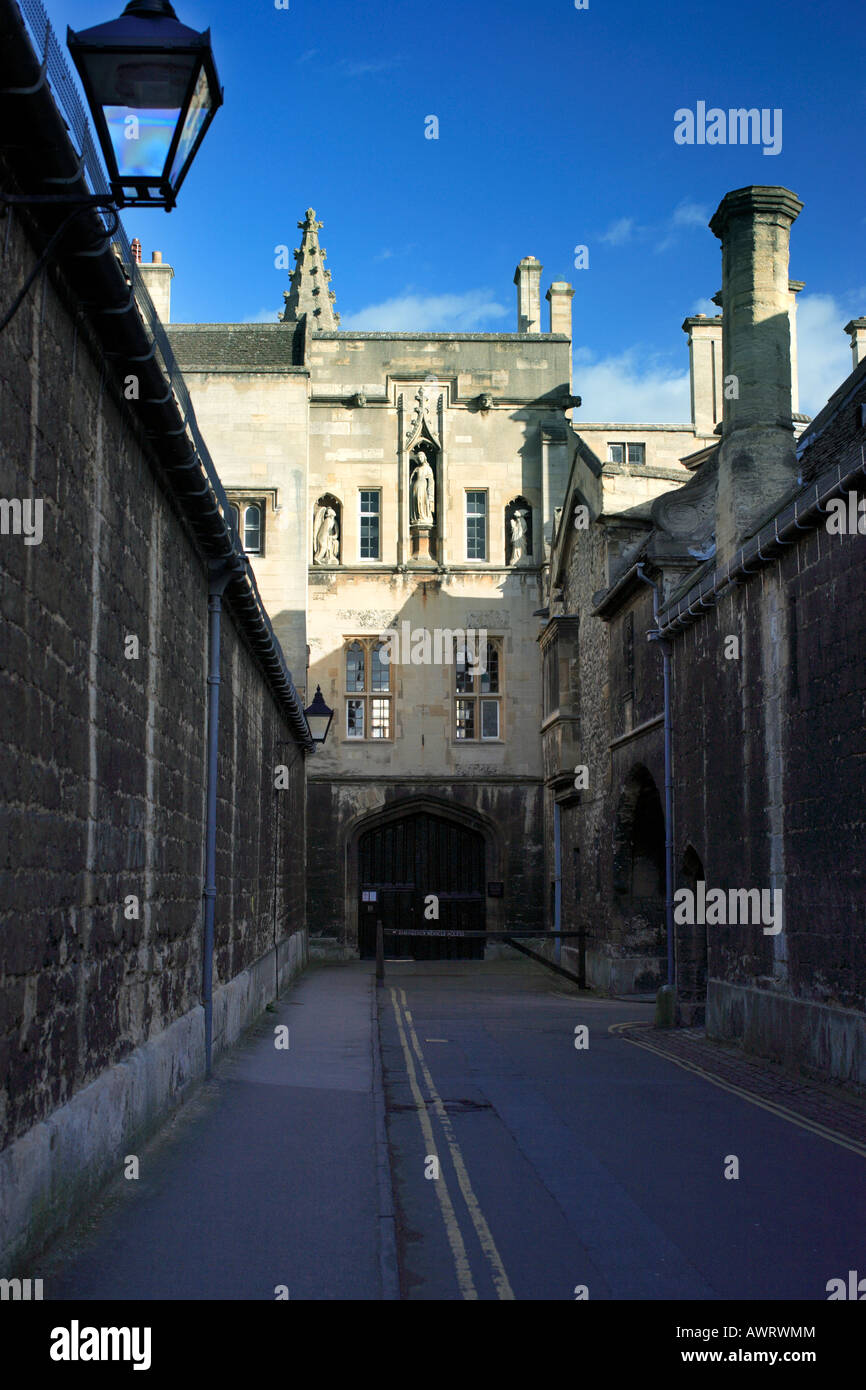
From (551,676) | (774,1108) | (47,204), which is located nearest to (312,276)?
(551,676)

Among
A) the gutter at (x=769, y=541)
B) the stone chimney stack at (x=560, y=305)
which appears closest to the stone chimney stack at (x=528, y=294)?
the stone chimney stack at (x=560, y=305)

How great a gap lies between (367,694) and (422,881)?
4.57 m

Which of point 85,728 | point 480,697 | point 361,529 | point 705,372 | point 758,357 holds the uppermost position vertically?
point 705,372

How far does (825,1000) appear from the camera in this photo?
41.8 ft

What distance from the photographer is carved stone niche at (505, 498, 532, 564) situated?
33062mm

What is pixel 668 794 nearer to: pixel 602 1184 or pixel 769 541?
pixel 769 541

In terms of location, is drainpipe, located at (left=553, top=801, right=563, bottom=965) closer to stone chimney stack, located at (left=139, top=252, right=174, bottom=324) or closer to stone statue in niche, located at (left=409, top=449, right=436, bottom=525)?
stone statue in niche, located at (left=409, top=449, right=436, bottom=525)

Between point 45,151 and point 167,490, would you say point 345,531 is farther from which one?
point 45,151

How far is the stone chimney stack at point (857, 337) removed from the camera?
94.6 ft

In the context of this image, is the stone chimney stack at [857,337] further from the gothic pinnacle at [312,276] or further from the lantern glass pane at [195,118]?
the lantern glass pane at [195,118]

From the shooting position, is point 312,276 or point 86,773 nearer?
point 86,773

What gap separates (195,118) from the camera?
203 inches

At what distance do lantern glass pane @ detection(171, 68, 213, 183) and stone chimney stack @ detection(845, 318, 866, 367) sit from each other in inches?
1019

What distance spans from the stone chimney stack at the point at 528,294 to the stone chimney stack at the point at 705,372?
16.5ft
